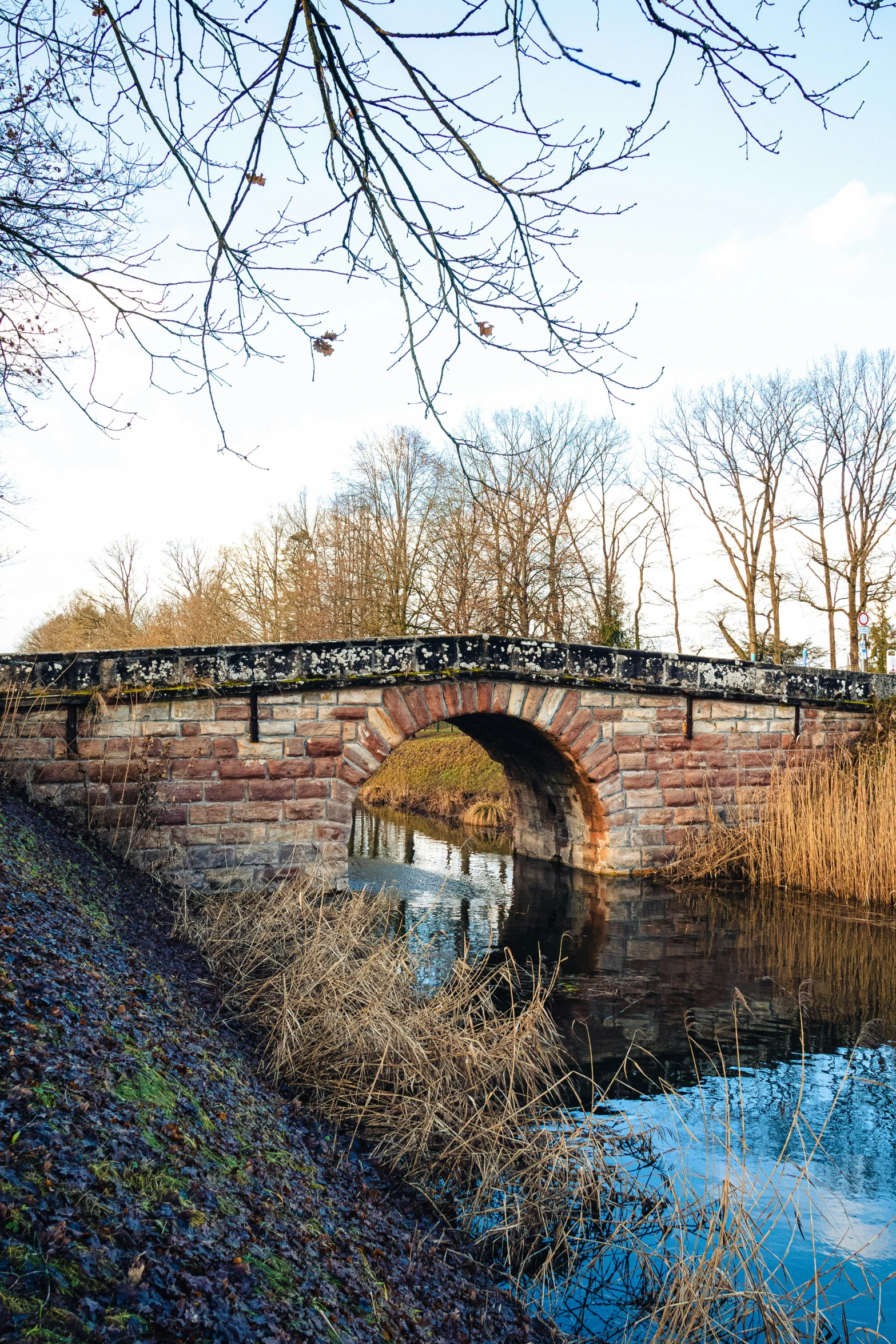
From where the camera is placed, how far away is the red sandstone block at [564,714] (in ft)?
25.5

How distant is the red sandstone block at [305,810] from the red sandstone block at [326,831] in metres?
0.05

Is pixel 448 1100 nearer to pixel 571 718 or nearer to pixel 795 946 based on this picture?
pixel 795 946

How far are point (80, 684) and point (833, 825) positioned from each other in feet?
21.9

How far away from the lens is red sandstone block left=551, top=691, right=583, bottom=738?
7773mm

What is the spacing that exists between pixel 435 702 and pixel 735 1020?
383cm

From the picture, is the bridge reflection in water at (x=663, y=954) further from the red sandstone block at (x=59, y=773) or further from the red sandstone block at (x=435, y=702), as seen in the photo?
the red sandstone block at (x=59, y=773)

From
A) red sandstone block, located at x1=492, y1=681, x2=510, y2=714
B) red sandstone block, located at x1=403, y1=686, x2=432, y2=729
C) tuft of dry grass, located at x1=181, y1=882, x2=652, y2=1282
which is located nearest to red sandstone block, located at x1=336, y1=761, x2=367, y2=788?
red sandstone block, located at x1=403, y1=686, x2=432, y2=729

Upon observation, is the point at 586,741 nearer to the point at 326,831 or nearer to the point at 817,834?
the point at 817,834

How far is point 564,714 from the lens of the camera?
7793 millimetres

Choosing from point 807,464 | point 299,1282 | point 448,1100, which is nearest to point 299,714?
point 448,1100

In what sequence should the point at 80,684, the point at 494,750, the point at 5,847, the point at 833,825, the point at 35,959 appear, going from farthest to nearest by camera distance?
the point at 494,750 < the point at 833,825 < the point at 80,684 < the point at 5,847 < the point at 35,959

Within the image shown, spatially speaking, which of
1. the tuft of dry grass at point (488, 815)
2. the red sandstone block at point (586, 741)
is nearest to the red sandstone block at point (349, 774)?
the red sandstone block at point (586, 741)

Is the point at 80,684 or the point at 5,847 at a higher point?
the point at 80,684

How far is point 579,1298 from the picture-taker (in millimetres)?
2391
